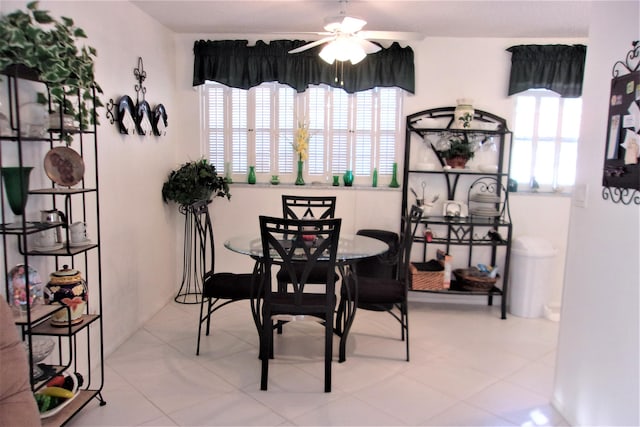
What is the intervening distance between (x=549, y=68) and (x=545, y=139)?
634mm

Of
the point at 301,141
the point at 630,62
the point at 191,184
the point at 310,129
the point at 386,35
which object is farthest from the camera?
the point at 310,129

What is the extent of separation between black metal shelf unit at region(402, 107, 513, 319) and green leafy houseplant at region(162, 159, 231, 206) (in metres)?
1.75

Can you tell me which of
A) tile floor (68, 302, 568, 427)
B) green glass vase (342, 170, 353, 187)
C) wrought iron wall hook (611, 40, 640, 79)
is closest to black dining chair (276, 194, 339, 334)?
green glass vase (342, 170, 353, 187)

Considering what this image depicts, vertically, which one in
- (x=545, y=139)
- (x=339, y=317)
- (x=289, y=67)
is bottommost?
(x=339, y=317)

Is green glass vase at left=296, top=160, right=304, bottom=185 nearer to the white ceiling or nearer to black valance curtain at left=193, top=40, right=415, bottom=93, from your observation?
black valance curtain at left=193, top=40, right=415, bottom=93

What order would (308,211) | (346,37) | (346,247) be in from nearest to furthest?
1. (346,37)
2. (346,247)
3. (308,211)

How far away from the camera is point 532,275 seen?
408cm

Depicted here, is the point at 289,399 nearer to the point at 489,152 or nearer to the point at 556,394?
the point at 556,394

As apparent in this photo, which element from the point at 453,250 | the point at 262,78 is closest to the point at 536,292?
the point at 453,250

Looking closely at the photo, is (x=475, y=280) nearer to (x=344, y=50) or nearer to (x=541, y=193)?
(x=541, y=193)

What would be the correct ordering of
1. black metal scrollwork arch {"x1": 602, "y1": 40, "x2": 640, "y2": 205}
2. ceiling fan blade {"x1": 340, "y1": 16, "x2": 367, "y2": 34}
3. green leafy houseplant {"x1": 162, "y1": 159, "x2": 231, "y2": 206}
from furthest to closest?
green leafy houseplant {"x1": 162, "y1": 159, "x2": 231, "y2": 206}, ceiling fan blade {"x1": 340, "y1": 16, "x2": 367, "y2": 34}, black metal scrollwork arch {"x1": 602, "y1": 40, "x2": 640, "y2": 205}

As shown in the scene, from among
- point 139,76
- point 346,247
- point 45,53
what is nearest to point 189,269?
point 139,76

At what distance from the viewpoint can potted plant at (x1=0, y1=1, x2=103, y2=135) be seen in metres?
1.80

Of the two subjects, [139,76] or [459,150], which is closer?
[139,76]
